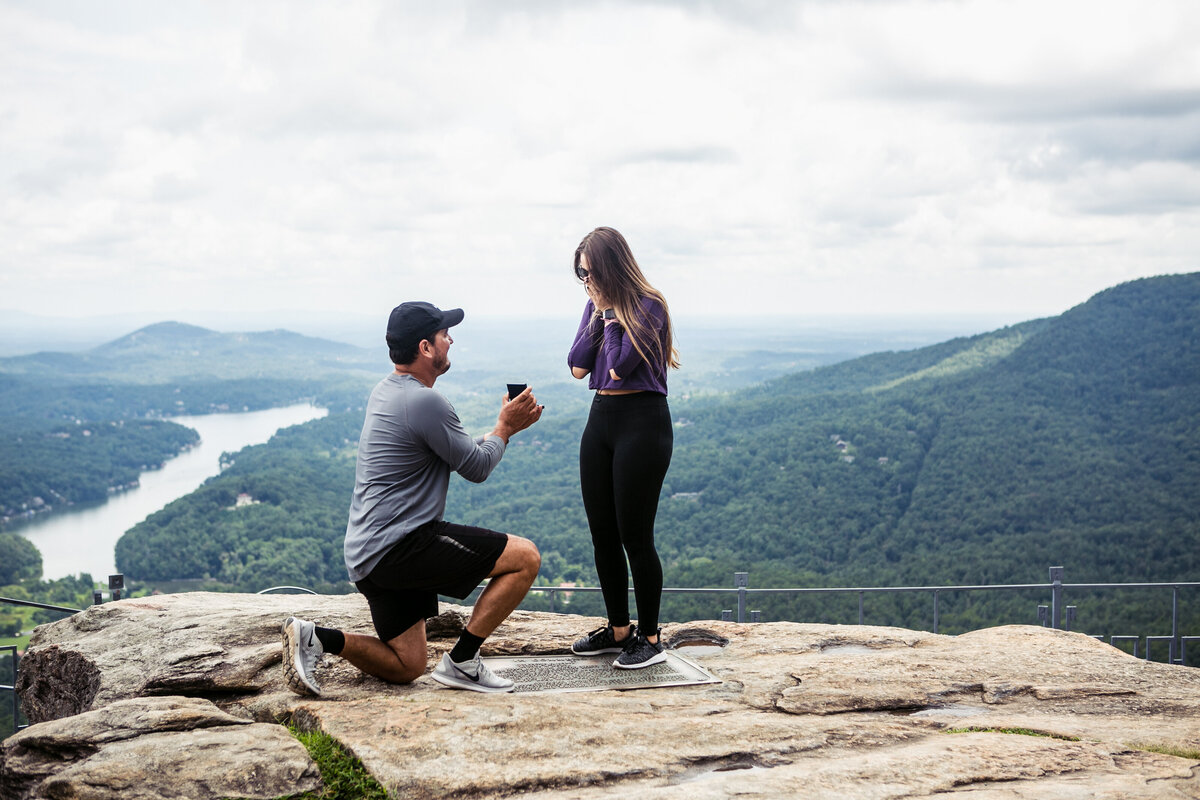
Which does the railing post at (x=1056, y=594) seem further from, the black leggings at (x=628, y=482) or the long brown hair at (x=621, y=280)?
the long brown hair at (x=621, y=280)

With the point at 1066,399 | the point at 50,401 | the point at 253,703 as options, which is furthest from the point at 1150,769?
the point at 50,401

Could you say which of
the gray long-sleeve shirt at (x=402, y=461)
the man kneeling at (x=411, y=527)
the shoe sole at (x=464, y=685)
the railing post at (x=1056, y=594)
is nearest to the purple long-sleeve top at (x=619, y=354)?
the man kneeling at (x=411, y=527)

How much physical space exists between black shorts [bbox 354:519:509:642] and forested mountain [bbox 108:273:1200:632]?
81.8 ft

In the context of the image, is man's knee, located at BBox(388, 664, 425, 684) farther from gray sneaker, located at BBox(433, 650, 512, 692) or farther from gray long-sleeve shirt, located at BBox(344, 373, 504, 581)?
gray long-sleeve shirt, located at BBox(344, 373, 504, 581)

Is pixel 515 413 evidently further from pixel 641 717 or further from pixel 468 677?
pixel 641 717

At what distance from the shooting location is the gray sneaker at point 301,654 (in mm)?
4254

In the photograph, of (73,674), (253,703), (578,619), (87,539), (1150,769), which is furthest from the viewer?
(87,539)

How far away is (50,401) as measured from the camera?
6181 inches

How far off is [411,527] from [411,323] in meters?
1.03

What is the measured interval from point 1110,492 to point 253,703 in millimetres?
64176

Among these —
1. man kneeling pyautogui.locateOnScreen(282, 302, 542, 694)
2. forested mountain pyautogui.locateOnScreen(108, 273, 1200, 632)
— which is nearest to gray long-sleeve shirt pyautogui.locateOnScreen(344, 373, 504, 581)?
man kneeling pyautogui.locateOnScreen(282, 302, 542, 694)

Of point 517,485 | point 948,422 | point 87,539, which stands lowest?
point 87,539

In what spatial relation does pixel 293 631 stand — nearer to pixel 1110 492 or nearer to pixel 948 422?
pixel 1110 492

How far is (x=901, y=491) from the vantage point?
65.4 metres
